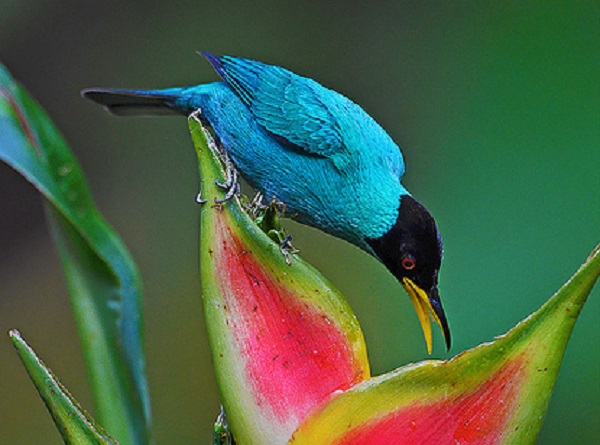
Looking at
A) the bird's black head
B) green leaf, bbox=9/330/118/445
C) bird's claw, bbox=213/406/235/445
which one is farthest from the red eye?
green leaf, bbox=9/330/118/445

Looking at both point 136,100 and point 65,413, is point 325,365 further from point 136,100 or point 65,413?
point 136,100

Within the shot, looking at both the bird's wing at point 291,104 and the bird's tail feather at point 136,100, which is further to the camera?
the bird's tail feather at point 136,100

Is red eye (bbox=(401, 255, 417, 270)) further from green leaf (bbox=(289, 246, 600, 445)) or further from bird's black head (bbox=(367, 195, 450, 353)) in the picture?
green leaf (bbox=(289, 246, 600, 445))

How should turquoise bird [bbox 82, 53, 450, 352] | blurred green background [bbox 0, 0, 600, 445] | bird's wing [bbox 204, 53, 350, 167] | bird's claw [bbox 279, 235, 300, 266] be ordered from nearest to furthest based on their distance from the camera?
bird's claw [bbox 279, 235, 300, 266] < turquoise bird [bbox 82, 53, 450, 352] < bird's wing [bbox 204, 53, 350, 167] < blurred green background [bbox 0, 0, 600, 445]

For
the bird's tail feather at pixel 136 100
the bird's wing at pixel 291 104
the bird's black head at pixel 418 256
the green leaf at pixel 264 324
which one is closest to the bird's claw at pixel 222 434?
the green leaf at pixel 264 324

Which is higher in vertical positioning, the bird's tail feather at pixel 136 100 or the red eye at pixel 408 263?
the bird's tail feather at pixel 136 100

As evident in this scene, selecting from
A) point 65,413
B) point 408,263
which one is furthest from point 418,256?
point 65,413

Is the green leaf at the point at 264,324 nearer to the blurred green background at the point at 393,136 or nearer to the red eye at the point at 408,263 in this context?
the red eye at the point at 408,263
